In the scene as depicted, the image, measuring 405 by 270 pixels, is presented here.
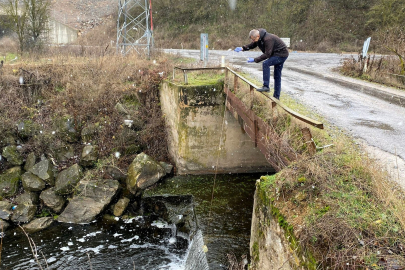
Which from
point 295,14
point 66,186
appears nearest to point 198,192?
point 66,186

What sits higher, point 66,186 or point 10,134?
point 10,134

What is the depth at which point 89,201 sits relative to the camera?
34.3 ft

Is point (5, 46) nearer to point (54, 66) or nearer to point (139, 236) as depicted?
point (54, 66)

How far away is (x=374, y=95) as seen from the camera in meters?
9.97

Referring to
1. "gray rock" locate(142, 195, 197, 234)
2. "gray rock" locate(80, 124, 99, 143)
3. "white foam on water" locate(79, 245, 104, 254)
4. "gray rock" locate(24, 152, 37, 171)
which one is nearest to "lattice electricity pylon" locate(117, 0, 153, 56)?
"gray rock" locate(80, 124, 99, 143)

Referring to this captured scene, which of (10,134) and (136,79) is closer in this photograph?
(10,134)

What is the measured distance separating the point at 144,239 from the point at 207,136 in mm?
4332

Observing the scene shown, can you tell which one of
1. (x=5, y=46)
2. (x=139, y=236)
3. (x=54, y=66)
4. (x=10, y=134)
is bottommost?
(x=139, y=236)

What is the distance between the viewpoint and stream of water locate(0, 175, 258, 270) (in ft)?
25.9

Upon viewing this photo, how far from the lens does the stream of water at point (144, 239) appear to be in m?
7.89

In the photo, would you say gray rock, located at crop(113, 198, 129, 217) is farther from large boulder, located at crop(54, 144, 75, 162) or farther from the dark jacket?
the dark jacket

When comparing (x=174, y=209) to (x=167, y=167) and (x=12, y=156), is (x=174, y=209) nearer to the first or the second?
(x=167, y=167)

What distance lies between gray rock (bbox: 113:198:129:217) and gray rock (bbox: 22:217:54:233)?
2108mm

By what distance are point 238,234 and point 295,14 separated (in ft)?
96.4
